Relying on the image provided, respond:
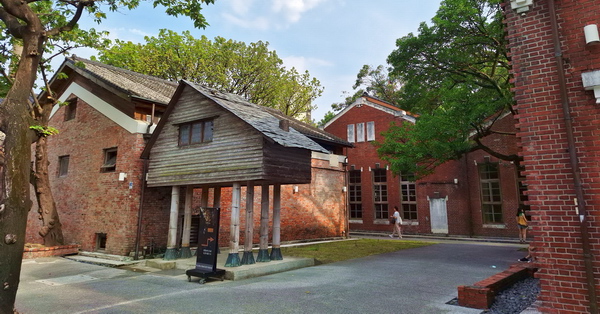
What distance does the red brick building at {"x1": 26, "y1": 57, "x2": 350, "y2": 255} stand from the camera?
12.4 meters

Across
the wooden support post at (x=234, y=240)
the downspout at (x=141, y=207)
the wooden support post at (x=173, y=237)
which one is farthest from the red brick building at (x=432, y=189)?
the downspout at (x=141, y=207)

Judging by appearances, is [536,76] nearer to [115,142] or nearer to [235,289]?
[235,289]

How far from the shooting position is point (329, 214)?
1895cm

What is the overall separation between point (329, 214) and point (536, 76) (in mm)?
14727

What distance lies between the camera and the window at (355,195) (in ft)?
84.1

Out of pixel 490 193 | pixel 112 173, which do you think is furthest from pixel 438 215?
pixel 112 173

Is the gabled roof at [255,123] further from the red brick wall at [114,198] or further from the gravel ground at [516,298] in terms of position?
the gravel ground at [516,298]

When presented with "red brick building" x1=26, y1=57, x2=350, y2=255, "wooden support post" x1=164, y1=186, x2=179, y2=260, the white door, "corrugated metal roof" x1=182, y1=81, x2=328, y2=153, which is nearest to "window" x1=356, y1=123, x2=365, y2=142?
the white door

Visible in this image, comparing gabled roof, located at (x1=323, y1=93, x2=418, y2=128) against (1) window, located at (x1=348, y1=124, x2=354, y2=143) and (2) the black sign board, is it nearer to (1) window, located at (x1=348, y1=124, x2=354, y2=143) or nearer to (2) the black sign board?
(1) window, located at (x1=348, y1=124, x2=354, y2=143)

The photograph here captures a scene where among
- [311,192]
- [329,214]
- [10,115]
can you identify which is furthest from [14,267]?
[329,214]

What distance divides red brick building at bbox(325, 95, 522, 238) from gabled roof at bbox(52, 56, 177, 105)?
12726mm

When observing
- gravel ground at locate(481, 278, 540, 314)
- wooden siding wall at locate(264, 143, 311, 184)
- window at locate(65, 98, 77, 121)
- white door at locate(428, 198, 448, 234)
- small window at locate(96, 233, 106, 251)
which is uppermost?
window at locate(65, 98, 77, 121)

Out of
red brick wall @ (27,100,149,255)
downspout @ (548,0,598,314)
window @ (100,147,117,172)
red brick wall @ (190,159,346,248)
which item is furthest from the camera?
red brick wall @ (190,159,346,248)

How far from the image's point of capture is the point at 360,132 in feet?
85.9
